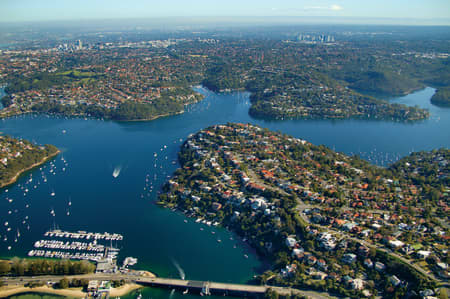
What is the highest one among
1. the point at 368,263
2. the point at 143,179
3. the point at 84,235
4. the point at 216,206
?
the point at 216,206

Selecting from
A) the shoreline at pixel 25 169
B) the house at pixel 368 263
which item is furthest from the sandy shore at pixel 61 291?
the shoreline at pixel 25 169

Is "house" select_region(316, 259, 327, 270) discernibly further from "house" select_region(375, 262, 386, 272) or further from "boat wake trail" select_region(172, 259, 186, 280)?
"boat wake trail" select_region(172, 259, 186, 280)

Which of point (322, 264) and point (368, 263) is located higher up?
point (368, 263)

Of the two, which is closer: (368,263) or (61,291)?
(61,291)

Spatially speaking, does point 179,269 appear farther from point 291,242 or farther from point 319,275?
point 319,275

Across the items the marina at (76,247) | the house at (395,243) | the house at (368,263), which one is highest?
the house at (395,243)

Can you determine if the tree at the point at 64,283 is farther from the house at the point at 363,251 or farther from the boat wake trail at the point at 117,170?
the house at the point at 363,251

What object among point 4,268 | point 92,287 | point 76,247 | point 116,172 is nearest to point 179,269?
point 92,287

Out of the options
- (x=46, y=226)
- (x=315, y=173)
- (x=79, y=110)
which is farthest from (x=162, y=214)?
(x=79, y=110)

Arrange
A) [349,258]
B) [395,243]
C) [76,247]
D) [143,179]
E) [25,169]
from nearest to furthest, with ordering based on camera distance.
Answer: [349,258] < [395,243] < [76,247] < [143,179] < [25,169]
